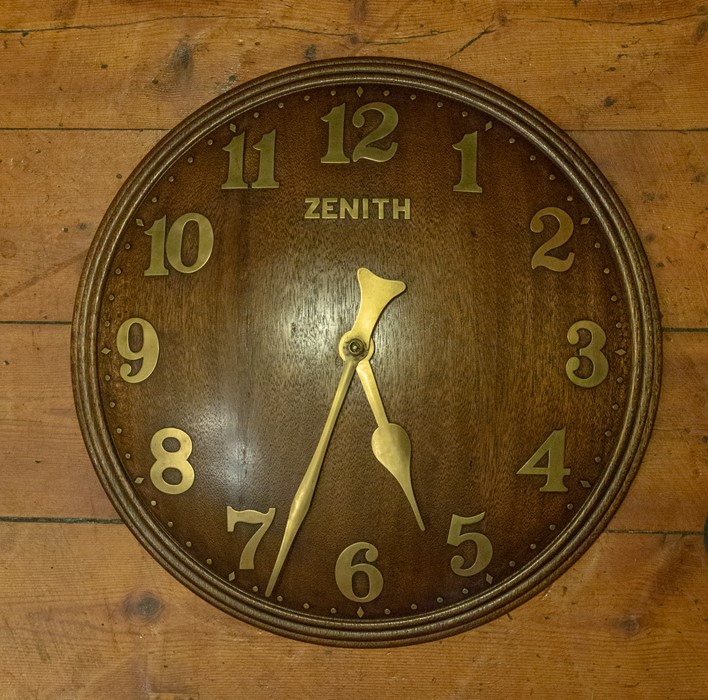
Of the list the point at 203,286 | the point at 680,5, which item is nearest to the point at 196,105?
the point at 203,286

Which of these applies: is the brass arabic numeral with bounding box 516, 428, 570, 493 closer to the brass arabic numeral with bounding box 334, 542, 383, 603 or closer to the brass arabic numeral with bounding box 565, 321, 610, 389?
the brass arabic numeral with bounding box 565, 321, 610, 389

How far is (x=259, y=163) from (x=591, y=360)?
20.3 inches

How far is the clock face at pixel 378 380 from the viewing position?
3.40 feet

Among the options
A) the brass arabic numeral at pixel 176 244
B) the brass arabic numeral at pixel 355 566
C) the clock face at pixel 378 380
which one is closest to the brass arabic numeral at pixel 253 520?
the clock face at pixel 378 380

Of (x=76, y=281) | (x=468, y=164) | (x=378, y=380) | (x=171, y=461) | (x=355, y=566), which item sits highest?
(x=468, y=164)

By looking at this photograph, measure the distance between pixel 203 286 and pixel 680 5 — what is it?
30.7 inches

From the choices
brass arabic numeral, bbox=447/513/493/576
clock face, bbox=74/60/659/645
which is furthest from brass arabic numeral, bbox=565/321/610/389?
brass arabic numeral, bbox=447/513/493/576

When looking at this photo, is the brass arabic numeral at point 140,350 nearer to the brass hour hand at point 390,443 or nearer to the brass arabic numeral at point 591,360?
the brass hour hand at point 390,443

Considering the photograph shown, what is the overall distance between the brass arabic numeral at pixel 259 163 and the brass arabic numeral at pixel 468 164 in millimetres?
247

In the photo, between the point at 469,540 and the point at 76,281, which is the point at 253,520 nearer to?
the point at 469,540

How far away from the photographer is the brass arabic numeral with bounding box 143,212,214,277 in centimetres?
106

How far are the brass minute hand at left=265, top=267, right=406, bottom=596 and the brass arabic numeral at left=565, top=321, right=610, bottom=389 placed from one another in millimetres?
238

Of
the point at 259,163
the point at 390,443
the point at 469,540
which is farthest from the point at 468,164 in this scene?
the point at 469,540

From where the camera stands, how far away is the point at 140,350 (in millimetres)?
1057
